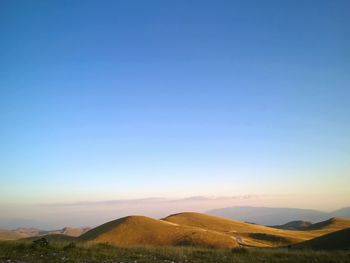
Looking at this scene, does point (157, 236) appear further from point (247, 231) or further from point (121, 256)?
point (121, 256)

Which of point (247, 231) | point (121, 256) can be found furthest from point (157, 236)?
point (121, 256)

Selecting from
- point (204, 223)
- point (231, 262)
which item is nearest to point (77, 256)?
point (231, 262)

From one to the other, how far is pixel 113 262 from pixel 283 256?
11.2 m

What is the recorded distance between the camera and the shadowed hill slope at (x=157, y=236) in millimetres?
59969

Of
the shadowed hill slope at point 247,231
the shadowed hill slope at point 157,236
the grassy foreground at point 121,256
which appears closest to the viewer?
the grassy foreground at point 121,256

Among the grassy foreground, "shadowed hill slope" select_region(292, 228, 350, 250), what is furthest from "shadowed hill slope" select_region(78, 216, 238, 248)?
the grassy foreground

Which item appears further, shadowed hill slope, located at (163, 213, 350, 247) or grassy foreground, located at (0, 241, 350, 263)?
shadowed hill slope, located at (163, 213, 350, 247)

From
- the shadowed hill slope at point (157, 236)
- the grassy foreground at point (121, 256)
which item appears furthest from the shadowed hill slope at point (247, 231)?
the grassy foreground at point (121, 256)

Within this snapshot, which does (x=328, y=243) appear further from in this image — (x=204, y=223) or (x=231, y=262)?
(x=204, y=223)

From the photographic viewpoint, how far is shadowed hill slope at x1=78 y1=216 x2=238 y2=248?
2361 inches

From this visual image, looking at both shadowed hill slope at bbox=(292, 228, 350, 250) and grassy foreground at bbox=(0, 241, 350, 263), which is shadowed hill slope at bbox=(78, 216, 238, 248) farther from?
grassy foreground at bbox=(0, 241, 350, 263)

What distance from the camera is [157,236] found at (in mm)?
65812

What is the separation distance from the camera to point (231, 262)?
19016mm

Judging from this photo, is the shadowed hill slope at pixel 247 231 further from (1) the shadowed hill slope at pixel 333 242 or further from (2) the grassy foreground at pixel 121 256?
(2) the grassy foreground at pixel 121 256
